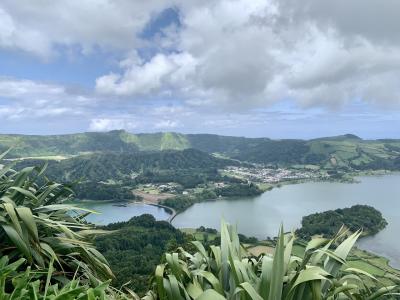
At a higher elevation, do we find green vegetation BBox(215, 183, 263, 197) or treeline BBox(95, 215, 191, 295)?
treeline BBox(95, 215, 191, 295)

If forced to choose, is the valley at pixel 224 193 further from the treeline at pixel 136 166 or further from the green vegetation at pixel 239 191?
the treeline at pixel 136 166

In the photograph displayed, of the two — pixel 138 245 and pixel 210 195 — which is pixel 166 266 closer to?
pixel 138 245

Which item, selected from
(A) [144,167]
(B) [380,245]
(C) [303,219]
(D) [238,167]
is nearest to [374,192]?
(C) [303,219]

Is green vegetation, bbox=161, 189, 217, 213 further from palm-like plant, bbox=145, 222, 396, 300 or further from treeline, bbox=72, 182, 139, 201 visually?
palm-like plant, bbox=145, 222, 396, 300

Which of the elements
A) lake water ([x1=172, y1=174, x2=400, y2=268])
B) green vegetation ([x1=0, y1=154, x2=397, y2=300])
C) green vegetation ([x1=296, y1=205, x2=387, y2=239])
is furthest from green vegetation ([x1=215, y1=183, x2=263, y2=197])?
green vegetation ([x1=0, y1=154, x2=397, y2=300])

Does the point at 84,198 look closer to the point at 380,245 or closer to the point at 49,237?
the point at 380,245
